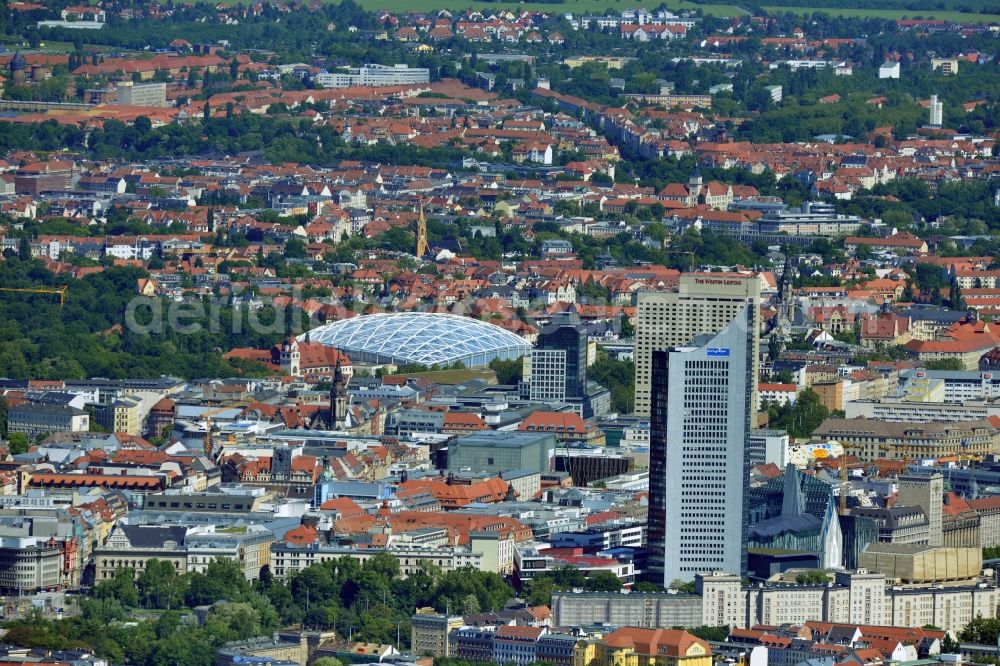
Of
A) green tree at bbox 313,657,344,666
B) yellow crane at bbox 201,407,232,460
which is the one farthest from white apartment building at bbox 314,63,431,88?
green tree at bbox 313,657,344,666

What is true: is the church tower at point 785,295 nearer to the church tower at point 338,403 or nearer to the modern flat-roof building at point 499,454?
the church tower at point 338,403

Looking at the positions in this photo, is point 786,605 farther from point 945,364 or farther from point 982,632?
point 945,364

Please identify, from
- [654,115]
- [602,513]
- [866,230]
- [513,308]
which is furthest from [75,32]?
[602,513]

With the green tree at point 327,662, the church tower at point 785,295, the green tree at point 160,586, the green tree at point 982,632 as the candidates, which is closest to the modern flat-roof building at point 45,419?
the green tree at point 160,586

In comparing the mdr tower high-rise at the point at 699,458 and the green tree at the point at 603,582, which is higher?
the mdr tower high-rise at the point at 699,458

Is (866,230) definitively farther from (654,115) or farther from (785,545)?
(785,545)
